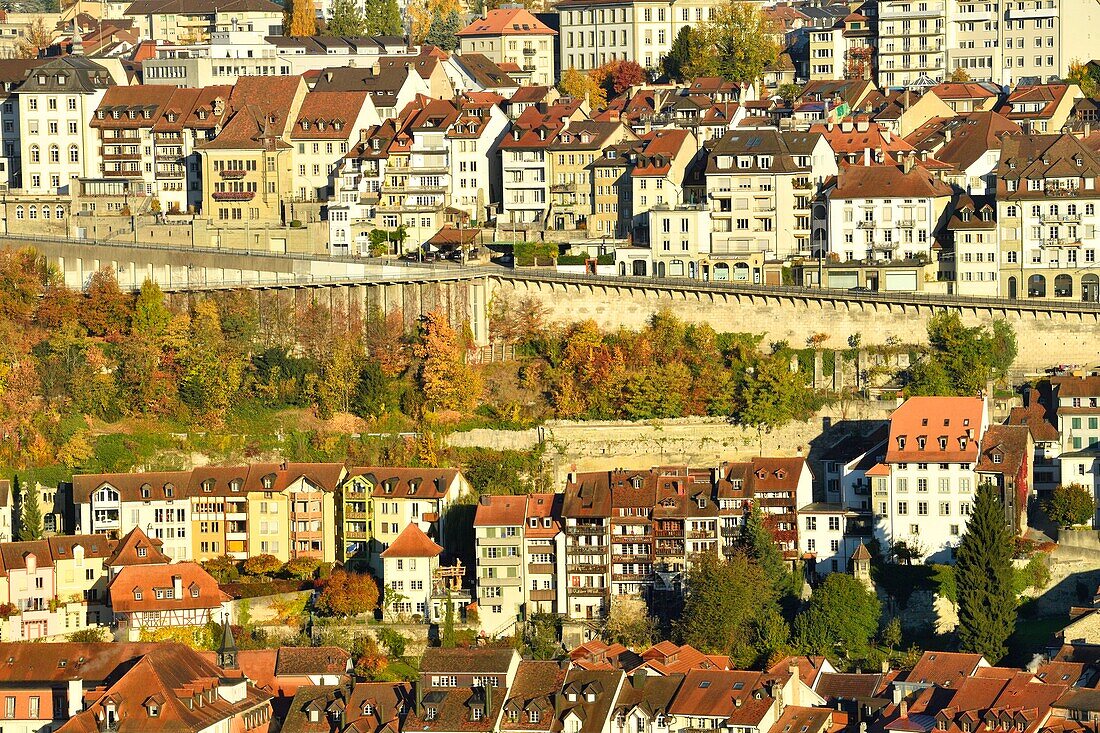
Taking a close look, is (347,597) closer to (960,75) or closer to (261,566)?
(261,566)

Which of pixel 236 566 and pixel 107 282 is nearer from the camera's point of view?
pixel 236 566

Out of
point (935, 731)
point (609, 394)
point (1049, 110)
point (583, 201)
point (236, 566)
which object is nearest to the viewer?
point (935, 731)

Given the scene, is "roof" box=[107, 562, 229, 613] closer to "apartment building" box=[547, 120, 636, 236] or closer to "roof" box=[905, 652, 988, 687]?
"roof" box=[905, 652, 988, 687]

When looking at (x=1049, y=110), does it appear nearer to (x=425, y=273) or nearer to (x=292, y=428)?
(x=425, y=273)

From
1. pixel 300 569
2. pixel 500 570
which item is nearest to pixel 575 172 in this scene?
pixel 300 569

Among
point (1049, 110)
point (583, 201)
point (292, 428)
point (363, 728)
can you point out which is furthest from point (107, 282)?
point (1049, 110)

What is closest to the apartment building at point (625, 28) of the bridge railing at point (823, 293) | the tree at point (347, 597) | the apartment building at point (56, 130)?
the apartment building at point (56, 130)

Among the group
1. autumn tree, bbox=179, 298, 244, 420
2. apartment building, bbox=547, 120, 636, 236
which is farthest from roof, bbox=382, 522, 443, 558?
apartment building, bbox=547, 120, 636, 236

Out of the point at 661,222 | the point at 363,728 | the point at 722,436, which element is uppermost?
the point at 661,222
